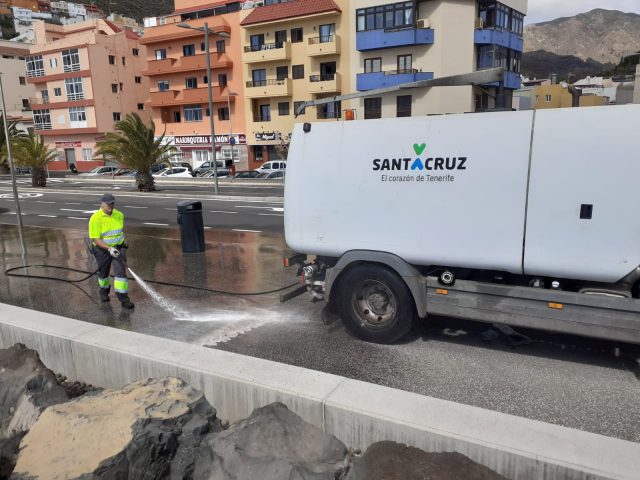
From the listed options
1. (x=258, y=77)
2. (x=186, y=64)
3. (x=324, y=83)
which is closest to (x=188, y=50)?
(x=186, y=64)

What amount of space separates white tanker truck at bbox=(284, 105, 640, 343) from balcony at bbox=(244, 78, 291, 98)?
149ft

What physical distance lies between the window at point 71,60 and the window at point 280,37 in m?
28.0

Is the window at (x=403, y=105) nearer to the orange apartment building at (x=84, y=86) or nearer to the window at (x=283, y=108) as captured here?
the window at (x=283, y=108)

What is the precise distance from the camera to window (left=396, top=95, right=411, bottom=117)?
43469 millimetres

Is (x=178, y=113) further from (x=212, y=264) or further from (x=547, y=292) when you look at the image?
(x=547, y=292)

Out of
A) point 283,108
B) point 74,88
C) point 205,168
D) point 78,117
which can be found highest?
point 74,88

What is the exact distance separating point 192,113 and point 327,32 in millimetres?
18198

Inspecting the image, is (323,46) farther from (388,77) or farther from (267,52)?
(388,77)

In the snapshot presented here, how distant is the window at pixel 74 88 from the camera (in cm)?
6438

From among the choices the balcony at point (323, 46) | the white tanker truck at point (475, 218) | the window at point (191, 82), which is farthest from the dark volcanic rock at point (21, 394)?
the window at point (191, 82)

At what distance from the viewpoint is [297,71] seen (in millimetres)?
50125

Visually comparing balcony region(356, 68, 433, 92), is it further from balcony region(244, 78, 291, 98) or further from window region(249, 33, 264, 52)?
window region(249, 33, 264, 52)

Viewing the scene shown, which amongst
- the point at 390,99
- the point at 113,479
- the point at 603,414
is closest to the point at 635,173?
the point at 603,414

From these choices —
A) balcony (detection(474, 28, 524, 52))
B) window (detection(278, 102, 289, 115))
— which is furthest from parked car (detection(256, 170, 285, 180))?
balcony (detection(474, 28, 524, 52))
